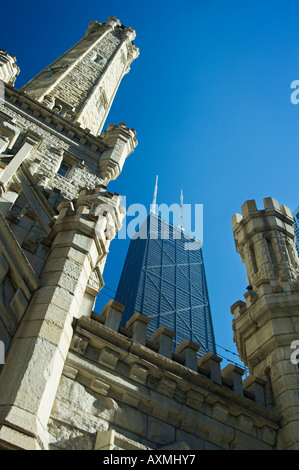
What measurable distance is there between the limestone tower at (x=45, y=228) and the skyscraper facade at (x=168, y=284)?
68.5 m

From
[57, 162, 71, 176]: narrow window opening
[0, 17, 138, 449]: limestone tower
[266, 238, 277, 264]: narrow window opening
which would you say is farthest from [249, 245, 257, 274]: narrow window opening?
[57, 162, 71, 176]: narrow window opening

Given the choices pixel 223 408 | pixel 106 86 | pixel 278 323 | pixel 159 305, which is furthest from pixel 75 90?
pixel 159 305

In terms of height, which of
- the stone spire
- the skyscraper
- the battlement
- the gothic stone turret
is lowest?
the battlement

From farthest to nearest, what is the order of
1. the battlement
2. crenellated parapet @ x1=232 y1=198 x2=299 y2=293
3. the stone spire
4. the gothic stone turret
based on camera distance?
1. the stone spire
2. crenellated parapet @ x1=232 y1=198 x2=299 y2=293
3. the gothic stone turret
4. the battlement

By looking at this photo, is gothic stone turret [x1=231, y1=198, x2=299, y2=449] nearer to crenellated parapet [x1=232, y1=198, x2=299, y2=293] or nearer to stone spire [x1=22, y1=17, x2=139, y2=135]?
crenellated parapet [x1=232, y1=198, x2=299, y2=293]

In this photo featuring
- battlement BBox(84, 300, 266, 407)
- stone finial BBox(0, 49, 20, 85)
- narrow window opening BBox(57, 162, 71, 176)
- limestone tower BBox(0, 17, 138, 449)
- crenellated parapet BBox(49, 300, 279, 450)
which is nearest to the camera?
limestone tower BBox(0, 17, 138, 449)

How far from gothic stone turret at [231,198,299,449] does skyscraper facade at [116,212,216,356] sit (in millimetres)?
72695

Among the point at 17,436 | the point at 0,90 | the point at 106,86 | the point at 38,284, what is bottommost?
the point at 17,436

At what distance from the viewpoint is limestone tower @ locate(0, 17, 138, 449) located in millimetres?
6996

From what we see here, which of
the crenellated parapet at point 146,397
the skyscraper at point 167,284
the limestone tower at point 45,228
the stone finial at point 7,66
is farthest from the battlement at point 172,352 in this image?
the skyscraper at point 167,284

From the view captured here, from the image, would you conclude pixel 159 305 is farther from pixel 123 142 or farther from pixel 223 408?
pixel 223 408
